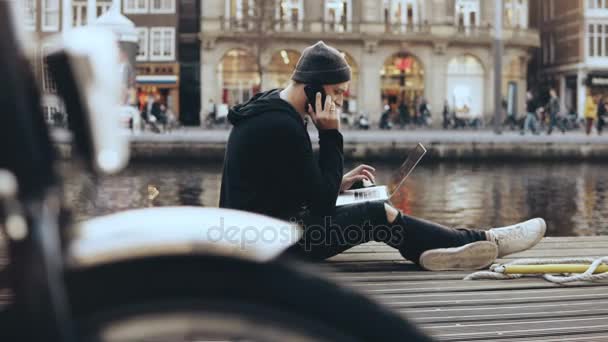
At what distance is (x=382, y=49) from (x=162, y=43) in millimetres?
10080

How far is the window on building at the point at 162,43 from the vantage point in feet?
134

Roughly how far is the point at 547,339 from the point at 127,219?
172 cm

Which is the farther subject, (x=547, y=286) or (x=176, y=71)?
Result: (x=176, y=71)

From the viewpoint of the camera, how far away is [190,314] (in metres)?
0.91

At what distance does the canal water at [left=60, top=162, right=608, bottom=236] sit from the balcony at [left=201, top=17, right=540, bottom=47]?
852 inches

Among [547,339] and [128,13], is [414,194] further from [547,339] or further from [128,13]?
[128,13]

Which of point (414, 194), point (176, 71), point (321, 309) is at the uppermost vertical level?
point (176, 71)

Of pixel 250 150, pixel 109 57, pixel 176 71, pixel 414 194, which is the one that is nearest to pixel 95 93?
pixel 109 57

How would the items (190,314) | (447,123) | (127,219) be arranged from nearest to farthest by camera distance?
(190,314), (127,219), (447,123)

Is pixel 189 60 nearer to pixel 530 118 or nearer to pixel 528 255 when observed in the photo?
pixel 530 118

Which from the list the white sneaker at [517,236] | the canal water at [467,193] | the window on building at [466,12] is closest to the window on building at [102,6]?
the window on building at [466,12]

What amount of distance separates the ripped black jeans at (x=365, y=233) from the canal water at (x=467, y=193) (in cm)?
390

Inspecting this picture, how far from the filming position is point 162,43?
41.0 meters

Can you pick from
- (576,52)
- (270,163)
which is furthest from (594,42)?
(270,163)
